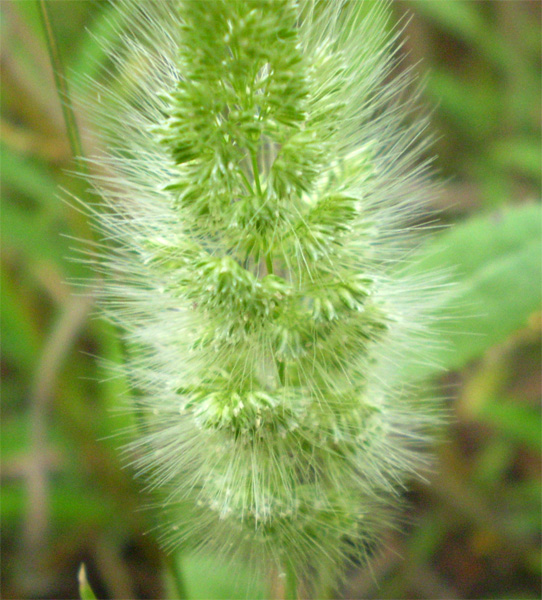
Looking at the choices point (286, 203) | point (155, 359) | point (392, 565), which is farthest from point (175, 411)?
point (392, 565)

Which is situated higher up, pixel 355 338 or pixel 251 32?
pixel 251 32

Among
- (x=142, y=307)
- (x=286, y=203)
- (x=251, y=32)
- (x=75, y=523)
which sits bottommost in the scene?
(x=75, y=523)

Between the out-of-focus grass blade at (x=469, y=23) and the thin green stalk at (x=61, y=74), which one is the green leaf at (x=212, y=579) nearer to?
the thin green stalk at (x=61, y=74)

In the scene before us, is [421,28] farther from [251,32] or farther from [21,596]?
[21,596]

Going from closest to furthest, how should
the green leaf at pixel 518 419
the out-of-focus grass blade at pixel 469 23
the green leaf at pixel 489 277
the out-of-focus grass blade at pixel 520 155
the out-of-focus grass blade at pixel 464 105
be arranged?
the green leaf at pixel 489 277 → the green leaf at pixel 518 419 → the out-of-focus grass blade at pixel 520 155 → the out-of-focus grass blade at pixel 469 23 → the out-of-focus grass blade at pixel 464 105

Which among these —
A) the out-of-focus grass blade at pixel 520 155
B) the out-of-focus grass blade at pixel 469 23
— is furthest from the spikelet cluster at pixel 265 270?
the out-of-focus grass blade at pixel 469 23

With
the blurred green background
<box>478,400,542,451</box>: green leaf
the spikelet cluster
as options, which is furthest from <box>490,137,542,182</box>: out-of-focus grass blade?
the spikelet cluster
